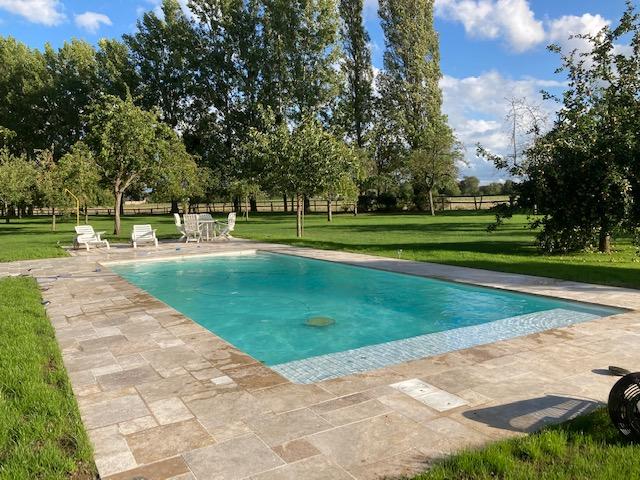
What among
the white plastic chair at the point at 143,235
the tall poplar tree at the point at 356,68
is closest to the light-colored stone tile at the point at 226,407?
the white plastic chair at the point at 143,235

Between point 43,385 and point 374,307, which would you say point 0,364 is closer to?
point 43,385

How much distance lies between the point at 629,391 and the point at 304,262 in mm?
10828

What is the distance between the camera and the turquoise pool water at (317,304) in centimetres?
748

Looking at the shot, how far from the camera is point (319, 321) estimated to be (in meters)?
8.42

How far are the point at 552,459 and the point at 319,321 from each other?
18.5ft

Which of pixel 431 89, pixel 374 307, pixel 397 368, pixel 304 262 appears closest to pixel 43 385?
pixel 397 368

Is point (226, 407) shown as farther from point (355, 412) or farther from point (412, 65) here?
point (412, 65)

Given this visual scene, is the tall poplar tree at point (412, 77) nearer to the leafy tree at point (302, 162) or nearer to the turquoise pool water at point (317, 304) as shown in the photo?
the leafy tree at point (302, 162)

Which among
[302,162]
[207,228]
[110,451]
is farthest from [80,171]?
[110,451]

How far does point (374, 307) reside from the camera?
926 cm

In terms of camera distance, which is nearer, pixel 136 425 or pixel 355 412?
pixel 136 425

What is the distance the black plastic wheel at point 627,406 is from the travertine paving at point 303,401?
1.65 feet

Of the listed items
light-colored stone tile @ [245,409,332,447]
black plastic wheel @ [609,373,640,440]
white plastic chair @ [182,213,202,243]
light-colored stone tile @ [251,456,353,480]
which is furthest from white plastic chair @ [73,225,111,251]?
black plastic wheel @ [609,373,640,440]

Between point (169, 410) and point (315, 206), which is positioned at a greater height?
point (315, 206)
